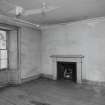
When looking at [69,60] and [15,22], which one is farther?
[69,60]

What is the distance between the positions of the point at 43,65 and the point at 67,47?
1.61 meters

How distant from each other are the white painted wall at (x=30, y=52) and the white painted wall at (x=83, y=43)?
457 millimetres

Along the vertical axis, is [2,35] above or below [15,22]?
below

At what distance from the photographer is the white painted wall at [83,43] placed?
4.45m

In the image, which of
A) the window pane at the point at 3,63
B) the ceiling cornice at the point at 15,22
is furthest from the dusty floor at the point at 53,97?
the ceiling cornice at the point at 15,22

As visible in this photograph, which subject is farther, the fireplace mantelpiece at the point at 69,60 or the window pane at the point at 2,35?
the fireplace mantelpiece at the point at 69,60

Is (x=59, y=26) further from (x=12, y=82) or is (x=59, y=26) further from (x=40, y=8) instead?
(x=12, y=82)

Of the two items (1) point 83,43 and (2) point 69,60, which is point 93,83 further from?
(1) point 83,43

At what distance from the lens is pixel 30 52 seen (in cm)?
523

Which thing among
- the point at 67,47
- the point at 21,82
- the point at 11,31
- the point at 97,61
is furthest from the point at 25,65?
the point at 97,61

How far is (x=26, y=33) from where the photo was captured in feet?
16.4

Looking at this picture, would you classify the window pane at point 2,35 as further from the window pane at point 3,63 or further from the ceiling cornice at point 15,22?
the window pane at point 3,63

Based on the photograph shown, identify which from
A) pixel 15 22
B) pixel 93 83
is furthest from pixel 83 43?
pixel 15 22

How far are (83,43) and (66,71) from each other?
1.62 meters
